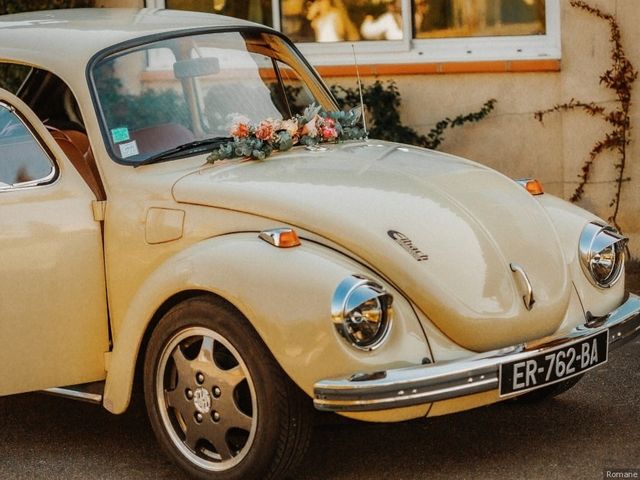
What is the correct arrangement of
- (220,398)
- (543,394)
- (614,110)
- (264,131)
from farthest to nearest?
(614,110)
(543,394)
(264,131)
(220,398)

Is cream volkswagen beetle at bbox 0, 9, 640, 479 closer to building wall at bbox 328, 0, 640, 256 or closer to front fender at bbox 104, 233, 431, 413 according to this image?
front fender at bbox 104, 233, 431, 413

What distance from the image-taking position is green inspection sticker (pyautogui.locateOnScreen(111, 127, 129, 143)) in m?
5.23

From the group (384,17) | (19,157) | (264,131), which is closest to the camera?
(19,157)

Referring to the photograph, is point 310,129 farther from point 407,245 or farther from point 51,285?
point 51,285

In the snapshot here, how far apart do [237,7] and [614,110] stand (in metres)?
2.77

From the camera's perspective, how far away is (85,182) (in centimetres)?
520

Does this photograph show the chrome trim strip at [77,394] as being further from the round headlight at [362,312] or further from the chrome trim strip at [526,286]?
the chrome trim strip at [526,286]

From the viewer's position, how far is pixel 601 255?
16.9ft

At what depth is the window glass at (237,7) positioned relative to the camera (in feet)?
30.4

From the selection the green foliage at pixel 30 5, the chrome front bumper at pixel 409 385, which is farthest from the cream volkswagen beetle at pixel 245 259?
the green foliage at pixel 30 5

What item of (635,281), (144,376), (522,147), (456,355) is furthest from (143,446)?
(522,147)

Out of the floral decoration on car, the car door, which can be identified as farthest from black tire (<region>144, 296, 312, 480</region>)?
the floral decoration on car

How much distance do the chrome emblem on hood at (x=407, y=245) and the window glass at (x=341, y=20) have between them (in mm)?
4484

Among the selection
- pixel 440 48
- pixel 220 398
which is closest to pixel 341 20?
pixel 440 48
